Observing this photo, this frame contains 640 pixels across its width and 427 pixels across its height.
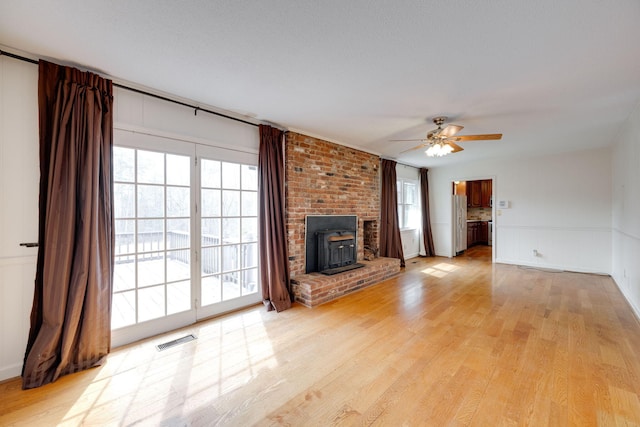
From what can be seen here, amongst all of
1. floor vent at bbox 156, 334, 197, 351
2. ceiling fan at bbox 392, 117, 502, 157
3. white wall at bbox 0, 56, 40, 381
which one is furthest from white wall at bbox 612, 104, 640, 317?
white wall at bbox 0, 56, 40, 381

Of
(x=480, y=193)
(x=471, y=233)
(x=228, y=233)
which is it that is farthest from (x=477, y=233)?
(x=228, y=233)

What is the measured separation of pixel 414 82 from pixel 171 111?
8.05ft

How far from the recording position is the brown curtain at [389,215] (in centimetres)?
562

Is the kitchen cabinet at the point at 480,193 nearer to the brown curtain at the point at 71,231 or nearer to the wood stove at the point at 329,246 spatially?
the wood stove at the point at 329,246

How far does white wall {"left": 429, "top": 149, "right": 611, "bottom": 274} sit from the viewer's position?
5.10 meters

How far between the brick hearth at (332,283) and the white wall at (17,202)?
2.55m

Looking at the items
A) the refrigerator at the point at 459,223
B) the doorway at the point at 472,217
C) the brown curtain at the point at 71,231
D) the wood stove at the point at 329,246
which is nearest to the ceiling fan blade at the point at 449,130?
the wood stove at the point at 329,246

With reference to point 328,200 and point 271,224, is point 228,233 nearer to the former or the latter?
point 271,224

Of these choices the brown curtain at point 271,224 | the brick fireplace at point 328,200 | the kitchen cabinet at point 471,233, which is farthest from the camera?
the kitchen cabinet at point 471,233

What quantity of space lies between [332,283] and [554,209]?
5.16 meters

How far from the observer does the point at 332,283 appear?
12.2 feet

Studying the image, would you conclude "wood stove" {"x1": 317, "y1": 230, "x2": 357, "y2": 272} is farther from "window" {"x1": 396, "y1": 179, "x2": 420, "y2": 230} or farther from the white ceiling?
"window" {"x1": 396, "y1": 179, "x2": 420, "y2": 230}

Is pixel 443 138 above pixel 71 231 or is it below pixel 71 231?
above

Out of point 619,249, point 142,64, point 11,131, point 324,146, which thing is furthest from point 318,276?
point 619,249
